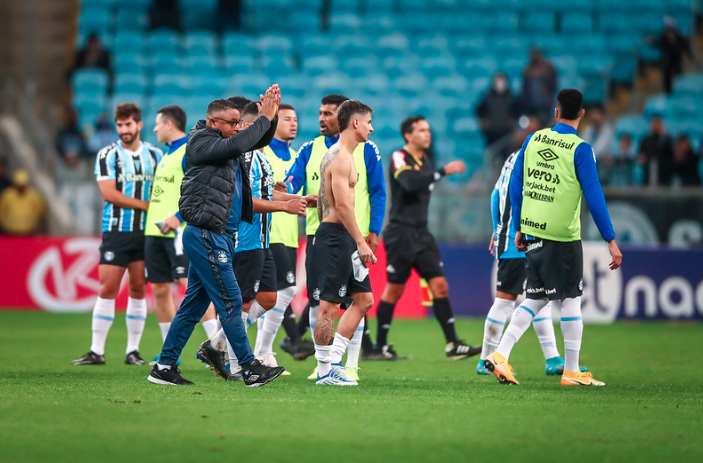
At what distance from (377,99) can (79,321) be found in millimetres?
8655

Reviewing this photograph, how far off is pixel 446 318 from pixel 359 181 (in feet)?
8.27

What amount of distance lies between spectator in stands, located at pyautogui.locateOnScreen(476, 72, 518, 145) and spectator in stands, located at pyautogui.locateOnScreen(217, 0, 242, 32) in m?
A: 6.94

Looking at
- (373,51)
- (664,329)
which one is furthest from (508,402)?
(373,51)

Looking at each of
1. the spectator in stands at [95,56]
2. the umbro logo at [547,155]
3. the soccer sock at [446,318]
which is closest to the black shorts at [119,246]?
the soccer sock at [446,318]

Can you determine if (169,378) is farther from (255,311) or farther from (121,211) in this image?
(121,211)

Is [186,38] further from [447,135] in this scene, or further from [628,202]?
[628,202]

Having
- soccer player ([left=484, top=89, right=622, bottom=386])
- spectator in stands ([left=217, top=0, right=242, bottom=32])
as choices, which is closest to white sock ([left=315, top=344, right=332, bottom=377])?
soccer player ([left=484, top=89, right=622, bottom=386])

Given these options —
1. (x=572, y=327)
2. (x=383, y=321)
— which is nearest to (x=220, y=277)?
(x=572, y=327)

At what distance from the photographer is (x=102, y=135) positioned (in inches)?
765

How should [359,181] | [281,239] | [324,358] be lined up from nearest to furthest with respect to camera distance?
[324,358], [359,181], [281,239]

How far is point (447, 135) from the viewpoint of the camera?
20609 millimetres

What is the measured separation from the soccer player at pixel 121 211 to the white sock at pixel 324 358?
2.57 m

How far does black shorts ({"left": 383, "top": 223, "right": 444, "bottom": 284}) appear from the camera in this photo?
36.7 feet

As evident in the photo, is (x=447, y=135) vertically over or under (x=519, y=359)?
over
